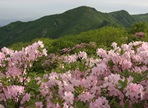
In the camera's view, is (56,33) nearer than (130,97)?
No

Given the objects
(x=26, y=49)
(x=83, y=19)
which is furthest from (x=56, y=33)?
(x=26, y=49)

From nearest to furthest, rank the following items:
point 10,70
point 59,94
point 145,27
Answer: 1. point 59,94
2. point 10,70
3. point 145,27

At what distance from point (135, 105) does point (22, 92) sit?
233 cm

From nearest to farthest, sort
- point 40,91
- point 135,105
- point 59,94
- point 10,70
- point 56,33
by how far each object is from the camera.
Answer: point 135,105, point 59,94, point 40,91, point 10,70, point 56,33

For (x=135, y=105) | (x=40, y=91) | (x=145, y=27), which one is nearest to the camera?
(x=135, y=105)

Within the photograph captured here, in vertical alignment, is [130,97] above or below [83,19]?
above

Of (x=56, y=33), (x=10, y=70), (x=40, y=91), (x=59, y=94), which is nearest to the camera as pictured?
(x=59, y=94)

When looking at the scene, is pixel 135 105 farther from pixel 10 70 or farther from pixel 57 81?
pixel 10 70

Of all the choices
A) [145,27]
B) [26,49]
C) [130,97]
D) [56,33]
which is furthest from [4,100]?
[56,33]

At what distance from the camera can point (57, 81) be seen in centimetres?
567

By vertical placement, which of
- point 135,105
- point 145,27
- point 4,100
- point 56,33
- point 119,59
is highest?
point 119,59

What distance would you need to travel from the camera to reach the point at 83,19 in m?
196

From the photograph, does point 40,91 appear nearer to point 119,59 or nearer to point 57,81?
point 57,81

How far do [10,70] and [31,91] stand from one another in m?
0.77
